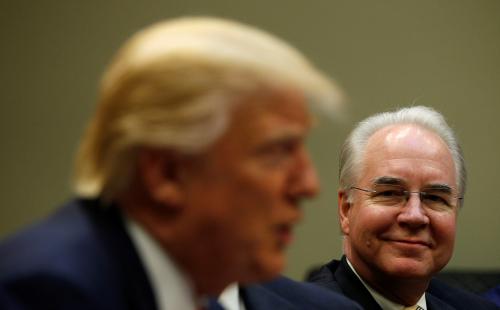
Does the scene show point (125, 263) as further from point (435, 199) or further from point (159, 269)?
point (435, 199)

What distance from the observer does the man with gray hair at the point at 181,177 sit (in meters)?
0.95

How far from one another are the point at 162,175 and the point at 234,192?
103 millimetres

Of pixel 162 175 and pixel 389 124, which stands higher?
pixel 389 124

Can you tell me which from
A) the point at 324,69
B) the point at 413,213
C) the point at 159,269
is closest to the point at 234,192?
the point at 159,269

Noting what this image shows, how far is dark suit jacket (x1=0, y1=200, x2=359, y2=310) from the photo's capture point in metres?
0.90

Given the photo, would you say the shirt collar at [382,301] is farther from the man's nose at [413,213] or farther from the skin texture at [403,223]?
the man's nose at [413,213]

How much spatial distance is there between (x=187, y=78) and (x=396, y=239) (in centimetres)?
115

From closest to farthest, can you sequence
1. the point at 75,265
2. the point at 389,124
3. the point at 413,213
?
the point at 75,265
the point at 413,213
the point at 389,124

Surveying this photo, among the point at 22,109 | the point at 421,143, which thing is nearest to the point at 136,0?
the point at 22,109

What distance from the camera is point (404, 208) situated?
196 centimetres

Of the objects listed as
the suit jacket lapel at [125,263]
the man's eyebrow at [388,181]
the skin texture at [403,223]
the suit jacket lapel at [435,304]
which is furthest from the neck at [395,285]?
the suit jacket lapel at [125,263]

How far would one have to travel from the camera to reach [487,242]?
348 centimetres

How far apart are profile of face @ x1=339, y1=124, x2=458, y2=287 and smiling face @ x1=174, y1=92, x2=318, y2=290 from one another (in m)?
0.98

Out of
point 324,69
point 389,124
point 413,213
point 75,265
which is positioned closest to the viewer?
point 75,265
